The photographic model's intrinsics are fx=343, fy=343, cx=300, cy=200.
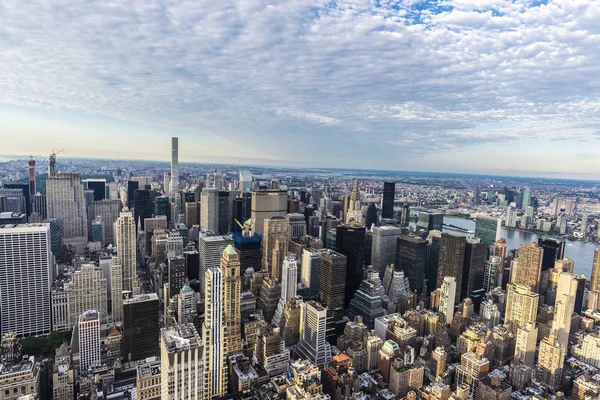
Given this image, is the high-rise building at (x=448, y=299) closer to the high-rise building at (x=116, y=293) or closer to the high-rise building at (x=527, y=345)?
the high-rise building at (x=527, y=345)

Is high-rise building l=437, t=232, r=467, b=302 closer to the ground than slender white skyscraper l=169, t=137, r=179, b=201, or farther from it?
closer to the ground

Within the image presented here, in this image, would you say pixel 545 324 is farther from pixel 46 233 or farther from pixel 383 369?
pixel 46 233

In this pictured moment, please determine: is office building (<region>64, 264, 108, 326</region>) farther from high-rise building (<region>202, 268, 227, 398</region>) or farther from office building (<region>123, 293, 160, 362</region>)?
high-rise building (<region>202, 268, 227, 398</region>)

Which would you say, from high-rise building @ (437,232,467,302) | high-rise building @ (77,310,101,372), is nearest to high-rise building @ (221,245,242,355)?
high-rise building @ (77,310,101,372)

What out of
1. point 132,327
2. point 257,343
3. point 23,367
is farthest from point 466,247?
point 23,367

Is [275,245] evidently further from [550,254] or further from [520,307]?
[550,254]
